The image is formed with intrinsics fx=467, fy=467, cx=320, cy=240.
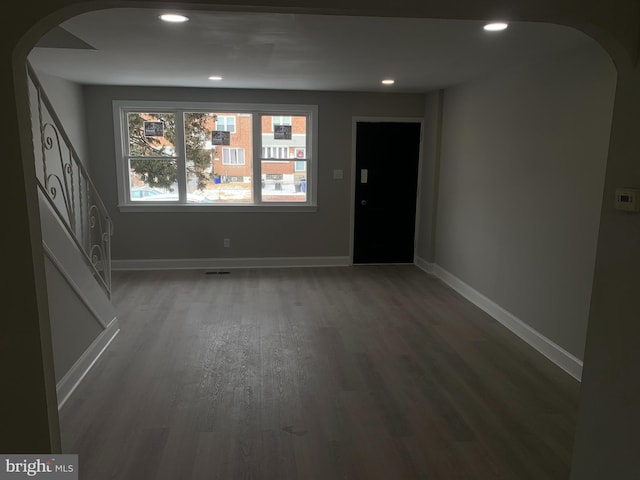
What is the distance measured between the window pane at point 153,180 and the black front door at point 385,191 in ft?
8.15

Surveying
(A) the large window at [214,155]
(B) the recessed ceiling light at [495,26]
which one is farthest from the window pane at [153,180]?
(B) the recessed ceiling light at [495,26]

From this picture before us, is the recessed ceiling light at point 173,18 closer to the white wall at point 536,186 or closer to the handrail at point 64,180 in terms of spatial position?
the handrail at point 64,180

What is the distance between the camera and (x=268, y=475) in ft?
7.61

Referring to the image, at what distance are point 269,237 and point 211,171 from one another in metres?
1.18

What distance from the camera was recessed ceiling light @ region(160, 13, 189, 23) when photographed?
2.65 m

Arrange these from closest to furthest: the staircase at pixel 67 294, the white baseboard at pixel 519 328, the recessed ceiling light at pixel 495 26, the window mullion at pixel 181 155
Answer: the recessed ceiling light at pixel 495 26
the staircase at pixel 67 294
the white baseboard at pixel 519 328
the window mullion at pixel 181 155

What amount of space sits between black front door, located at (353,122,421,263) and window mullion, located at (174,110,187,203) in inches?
90.8

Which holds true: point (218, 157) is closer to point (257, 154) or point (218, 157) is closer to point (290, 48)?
point (257, 154)

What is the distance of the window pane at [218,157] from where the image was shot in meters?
6.15

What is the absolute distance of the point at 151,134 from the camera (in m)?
6.10

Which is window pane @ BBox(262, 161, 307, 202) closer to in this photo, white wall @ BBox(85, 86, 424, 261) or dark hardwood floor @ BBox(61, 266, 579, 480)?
white wall @ BBox(85, 86, 424, 261)

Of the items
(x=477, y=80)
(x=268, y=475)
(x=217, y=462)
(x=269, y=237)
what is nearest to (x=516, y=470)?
(x=268, y=475)

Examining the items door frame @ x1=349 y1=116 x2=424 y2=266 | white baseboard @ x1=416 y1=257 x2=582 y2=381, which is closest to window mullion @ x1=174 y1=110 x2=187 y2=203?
door frame @ x1=349 y1=116 x2=424 y2=266

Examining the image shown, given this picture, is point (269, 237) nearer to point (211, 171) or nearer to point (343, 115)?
point (211, 171)
